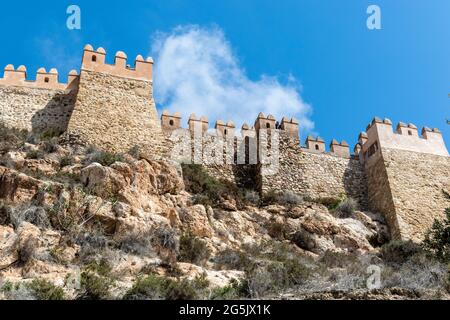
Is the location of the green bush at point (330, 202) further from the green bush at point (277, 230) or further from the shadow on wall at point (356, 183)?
the green bush at point (277, 230)

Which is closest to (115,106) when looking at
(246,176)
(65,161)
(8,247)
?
(65,161)

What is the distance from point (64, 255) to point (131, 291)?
7.71ft

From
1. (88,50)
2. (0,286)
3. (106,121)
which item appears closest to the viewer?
(0,286)

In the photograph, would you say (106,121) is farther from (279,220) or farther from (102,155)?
(279,220)

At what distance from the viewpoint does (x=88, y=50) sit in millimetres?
19609

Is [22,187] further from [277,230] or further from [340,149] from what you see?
[340,149]

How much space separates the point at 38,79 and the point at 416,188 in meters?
14.7

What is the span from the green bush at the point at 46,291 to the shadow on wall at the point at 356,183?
14.4 m

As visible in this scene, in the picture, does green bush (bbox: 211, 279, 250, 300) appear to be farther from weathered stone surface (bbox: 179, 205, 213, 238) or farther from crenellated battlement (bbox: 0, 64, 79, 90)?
crenellated battlement (bbox: 0, 64, 79, 90)

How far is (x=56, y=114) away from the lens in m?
19.1

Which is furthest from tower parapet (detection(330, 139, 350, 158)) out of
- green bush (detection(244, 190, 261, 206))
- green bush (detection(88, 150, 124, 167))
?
green bush (detection(88, 150, 124, 167))

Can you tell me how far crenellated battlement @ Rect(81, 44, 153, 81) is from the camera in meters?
19.5
